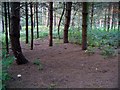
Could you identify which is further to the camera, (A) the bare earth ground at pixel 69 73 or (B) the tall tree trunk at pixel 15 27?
(B) the tall tree trunk at pixel 15 27

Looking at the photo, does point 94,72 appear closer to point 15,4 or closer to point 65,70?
point 65,70

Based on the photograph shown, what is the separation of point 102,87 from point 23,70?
2.49 metres

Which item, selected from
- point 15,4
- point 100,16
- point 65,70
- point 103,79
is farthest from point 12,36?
point 100,16

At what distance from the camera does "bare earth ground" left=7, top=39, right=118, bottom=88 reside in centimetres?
581

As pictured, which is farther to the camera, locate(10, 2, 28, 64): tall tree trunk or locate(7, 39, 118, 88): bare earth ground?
locate(10, 2, 28, 64): tall tree trunk

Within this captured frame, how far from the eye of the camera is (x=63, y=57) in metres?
8.71

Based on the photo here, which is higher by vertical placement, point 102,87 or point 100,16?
point 100,16

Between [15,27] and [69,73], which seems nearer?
[69,73]

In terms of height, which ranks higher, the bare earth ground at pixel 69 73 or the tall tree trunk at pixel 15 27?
the tall tree trunk at pixel 15 27

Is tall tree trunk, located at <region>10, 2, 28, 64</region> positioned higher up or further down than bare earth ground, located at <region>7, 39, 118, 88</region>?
higher up

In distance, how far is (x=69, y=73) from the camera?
6688 mm

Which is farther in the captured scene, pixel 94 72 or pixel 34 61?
pixel 34 61

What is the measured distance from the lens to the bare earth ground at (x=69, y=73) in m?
5.81

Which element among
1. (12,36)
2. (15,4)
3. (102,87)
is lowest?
(102,87)
